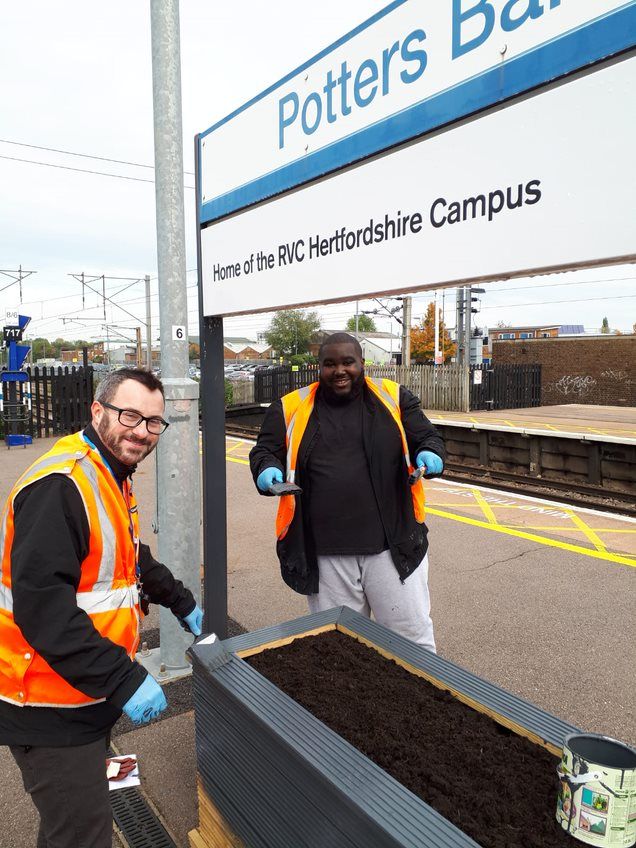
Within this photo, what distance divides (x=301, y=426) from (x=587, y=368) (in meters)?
29.3

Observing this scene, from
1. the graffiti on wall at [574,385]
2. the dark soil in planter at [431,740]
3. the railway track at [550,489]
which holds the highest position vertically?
the graffiti on wall at [574,385]

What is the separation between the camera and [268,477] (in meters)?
2.87

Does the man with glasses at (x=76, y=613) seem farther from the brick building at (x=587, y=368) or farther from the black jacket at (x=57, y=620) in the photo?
the brick building at (x=587, y=368)

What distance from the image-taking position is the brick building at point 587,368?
91.3 feet

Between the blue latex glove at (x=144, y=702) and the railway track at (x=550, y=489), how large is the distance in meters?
8.56

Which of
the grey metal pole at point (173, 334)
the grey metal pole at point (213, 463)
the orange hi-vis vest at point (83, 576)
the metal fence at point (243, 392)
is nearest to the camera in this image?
the orange hi-vis vest at point (83, 576)

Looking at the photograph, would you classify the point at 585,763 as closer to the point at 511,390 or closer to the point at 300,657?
the point at 300,657

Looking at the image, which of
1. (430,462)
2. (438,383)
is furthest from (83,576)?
(438,383)

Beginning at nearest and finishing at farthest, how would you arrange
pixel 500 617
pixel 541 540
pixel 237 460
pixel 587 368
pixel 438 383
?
pixel 500 617, pixel 541 540, pixel 237 460, pixel 438 383, pixel 587 368

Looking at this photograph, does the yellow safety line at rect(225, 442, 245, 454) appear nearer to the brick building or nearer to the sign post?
the sign post

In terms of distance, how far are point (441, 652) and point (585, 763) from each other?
110 inches

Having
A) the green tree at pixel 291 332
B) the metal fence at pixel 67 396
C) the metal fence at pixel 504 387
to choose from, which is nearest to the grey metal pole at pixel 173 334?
the metal fence at pixel 67 396

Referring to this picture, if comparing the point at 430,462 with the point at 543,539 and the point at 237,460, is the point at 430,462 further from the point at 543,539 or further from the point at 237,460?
the point at 237,460

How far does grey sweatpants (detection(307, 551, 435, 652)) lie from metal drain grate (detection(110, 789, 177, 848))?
3.64ft
